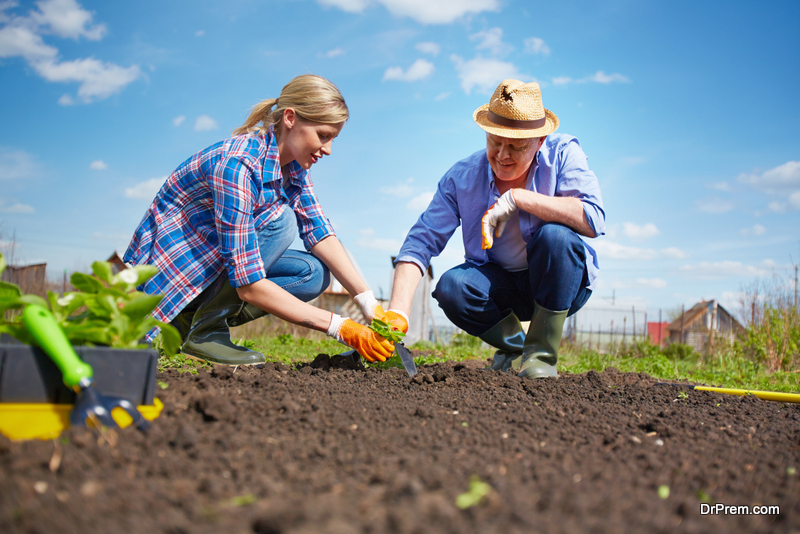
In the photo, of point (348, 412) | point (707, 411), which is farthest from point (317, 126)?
point (707, 411)

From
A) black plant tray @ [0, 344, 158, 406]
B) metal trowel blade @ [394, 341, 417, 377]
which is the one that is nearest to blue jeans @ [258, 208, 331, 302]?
metal trowel blade @ [394, 341, 417, 377]

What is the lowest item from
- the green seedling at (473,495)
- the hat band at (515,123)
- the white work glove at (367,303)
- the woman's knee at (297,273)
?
the green seedling at (473,495)

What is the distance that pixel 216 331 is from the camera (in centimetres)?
306

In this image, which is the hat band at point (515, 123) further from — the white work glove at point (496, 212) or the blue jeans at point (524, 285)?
the blue jeans at point (524, 285)

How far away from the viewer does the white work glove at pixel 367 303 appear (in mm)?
2977

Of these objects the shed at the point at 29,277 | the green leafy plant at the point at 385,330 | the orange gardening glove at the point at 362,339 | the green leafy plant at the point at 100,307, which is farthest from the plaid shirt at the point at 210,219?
the shed at the point at 29,277

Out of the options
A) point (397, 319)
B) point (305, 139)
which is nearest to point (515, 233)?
point (397, 319)

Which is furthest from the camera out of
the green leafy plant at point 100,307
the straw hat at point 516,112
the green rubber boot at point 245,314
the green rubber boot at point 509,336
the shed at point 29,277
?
the shed at point 29,277

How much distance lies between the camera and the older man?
271 cm

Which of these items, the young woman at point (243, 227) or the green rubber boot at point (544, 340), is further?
the green rubber boot at point (544, 340)

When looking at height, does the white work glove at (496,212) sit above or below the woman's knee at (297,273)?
above

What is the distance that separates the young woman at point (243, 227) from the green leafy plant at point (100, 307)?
111 cm

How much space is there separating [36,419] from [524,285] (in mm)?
2524

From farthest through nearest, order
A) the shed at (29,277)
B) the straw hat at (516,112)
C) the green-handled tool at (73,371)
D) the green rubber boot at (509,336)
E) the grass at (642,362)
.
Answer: the shed at (29,277), the grass at (642,362), the green rubber boot at (509,336), the straw hat at (516,112), the green-handled tool at (73,371)
